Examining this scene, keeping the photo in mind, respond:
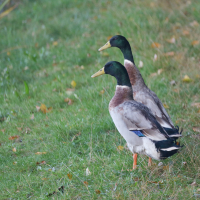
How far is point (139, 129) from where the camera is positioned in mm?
2996

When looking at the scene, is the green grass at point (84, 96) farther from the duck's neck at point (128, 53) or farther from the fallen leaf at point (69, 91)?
the duck's neck at point (128, 53)

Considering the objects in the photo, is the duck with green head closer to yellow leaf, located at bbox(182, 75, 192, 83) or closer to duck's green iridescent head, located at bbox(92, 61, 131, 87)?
duck's green iridescent head, located at bbox(92, 61, 131, 87)

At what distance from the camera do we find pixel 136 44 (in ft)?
20.5

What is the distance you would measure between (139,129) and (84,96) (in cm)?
206

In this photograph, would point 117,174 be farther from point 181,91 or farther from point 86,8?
point 86,8

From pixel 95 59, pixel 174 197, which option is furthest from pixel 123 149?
pixel 95 59

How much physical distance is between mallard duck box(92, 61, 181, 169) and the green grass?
0.75ft

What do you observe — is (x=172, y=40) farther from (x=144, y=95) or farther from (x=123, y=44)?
(x=144, y=95)

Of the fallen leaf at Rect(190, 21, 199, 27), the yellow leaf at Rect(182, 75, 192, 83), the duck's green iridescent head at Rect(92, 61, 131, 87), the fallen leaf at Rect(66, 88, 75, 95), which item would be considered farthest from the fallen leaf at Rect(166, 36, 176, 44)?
the duck's green iridescent head at Rect(92, 61, 131, 87)

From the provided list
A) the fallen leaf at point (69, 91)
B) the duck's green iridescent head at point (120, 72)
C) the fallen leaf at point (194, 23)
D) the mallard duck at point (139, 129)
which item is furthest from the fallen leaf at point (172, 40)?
the mallard duck at point (139, 129)

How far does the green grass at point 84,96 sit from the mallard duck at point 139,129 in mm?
229

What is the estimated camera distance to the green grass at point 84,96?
10.1 feet

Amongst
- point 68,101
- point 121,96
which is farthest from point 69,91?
point 121,96

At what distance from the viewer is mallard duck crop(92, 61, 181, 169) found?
9.37 feet
